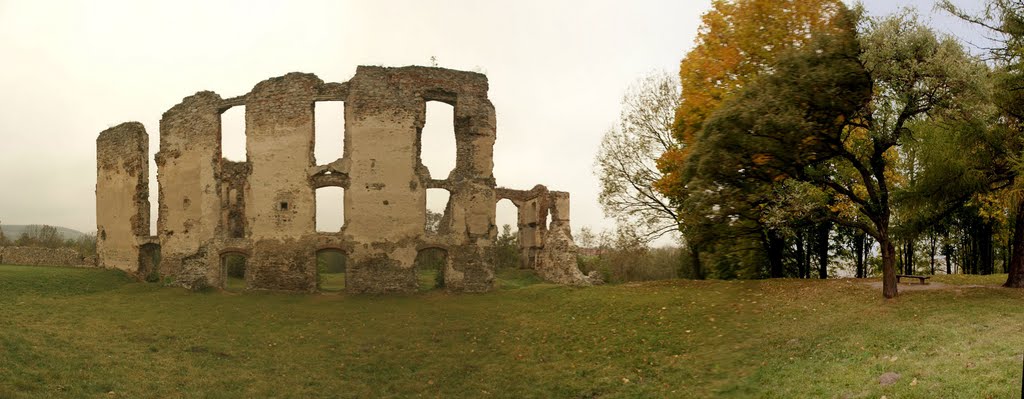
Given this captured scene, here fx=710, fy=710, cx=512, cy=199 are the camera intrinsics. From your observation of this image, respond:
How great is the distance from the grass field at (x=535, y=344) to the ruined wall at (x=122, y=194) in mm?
7385

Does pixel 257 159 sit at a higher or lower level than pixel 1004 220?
higher

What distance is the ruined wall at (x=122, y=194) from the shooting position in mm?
32375

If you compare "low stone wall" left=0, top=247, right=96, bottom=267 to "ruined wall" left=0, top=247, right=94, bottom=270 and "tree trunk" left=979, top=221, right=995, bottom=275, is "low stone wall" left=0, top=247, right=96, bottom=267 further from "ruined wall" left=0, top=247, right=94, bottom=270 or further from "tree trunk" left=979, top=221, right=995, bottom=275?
"tree trunk" left=979, top=221, right=995, bottom=275

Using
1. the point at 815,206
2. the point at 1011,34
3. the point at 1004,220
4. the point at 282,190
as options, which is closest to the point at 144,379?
the point at 282,190

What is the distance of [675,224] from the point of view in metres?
30.0

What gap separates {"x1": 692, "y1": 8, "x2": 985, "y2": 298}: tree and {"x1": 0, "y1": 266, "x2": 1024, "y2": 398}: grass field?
4.21 metres

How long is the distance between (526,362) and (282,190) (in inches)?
586

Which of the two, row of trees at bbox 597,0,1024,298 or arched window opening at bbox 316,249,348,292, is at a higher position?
row of trees at bbox 597,0,1024,298

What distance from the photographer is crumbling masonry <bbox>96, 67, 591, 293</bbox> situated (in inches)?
1093

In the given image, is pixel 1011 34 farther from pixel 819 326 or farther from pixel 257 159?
pixel 257 159

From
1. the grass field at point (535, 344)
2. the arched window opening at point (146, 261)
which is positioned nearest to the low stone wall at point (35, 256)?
the arched window opening at point (146, 261)

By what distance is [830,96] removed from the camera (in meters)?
16.5

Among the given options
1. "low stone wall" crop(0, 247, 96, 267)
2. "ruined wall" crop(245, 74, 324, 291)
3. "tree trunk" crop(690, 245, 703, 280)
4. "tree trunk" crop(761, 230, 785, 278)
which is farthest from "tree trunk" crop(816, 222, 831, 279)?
"low stone wall" crop(0, 247, 96, 267)

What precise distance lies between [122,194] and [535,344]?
78.8 ft
